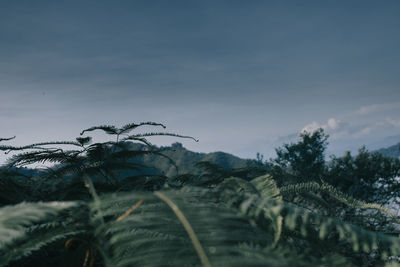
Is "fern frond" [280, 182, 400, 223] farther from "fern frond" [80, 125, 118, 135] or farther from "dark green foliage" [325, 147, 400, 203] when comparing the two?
"dark green foliage" [325, 147, 400, 203]

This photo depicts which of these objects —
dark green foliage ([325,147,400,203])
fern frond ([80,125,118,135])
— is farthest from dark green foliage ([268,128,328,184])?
fern frond ([80,125,118,135])

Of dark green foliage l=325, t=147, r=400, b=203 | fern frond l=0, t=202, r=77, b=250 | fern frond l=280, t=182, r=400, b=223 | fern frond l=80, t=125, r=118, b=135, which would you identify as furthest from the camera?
dark green foliage l=325, t=147, r=400, b=203

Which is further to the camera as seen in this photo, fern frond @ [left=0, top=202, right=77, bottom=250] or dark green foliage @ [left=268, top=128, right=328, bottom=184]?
dark green foliage @ [left=268, top=128, right=328, bottom=184]

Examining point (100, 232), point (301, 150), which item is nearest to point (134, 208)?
point (100, 232)

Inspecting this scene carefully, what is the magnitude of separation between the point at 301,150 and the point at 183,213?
40242mm

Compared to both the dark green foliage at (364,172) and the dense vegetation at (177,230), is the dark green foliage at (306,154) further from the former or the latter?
the dense vegetation at (177,230)

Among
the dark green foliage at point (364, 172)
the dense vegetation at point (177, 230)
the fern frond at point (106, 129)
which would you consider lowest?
the dark green foliage at point (364, 172)

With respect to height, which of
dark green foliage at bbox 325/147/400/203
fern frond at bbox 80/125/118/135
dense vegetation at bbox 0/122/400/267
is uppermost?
fern frond at bbox 80/125/118/135

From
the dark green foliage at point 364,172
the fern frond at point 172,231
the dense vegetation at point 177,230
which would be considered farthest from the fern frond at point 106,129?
the dark green foliage at point 364,172

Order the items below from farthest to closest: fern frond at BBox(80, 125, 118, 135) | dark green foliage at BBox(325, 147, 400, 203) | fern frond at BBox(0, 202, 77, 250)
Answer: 1. dark green foliage at BBox(325, 147, 400, 203)
2. fern frond at BBox(80, 125, 118, 135)
3. fern frond at BBox(0, 202, 77, 250)

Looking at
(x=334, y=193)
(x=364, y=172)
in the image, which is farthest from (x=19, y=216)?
(x=364, y=172)

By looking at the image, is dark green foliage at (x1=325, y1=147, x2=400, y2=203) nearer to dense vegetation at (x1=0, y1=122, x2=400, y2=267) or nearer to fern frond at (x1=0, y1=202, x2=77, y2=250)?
dense vegetation at (x1=0, y1=122, x2=400, y2=267)

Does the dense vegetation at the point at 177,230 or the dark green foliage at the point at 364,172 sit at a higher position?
the dense vegetation at the point at 177,230

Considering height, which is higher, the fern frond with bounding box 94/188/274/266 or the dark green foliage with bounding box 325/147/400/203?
the fern frond with bounding box 94/188/274/266
